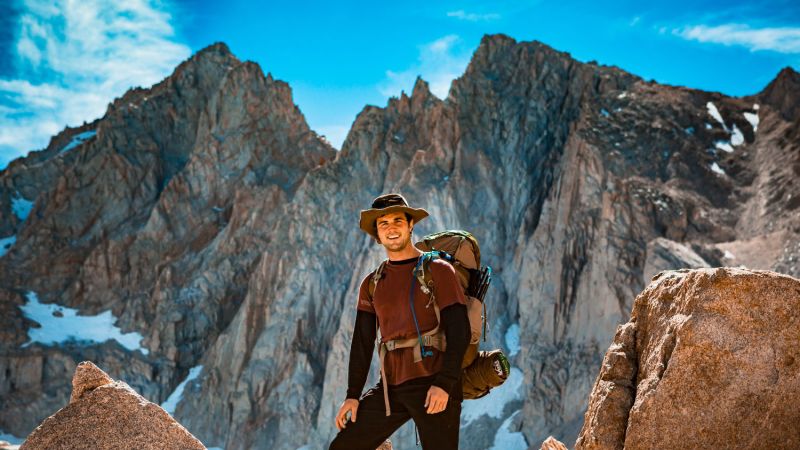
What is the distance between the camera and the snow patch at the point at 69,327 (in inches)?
3108

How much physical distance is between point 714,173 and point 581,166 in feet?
29.5

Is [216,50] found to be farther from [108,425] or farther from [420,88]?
[108,425]

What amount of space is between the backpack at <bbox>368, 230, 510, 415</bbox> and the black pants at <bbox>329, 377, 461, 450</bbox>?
0.11 metres

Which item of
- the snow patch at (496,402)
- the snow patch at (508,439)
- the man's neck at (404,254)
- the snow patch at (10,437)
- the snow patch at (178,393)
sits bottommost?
the snow patch at (508,439)

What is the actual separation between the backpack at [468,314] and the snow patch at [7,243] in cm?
10190

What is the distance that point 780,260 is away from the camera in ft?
126

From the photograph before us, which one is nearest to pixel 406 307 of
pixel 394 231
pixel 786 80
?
pixel 394 231

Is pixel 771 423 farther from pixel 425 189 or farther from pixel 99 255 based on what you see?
pixel 99 255

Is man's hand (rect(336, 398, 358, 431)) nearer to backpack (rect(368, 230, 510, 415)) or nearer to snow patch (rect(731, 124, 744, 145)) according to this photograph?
backpack (rect(368, 230, 510, 415))

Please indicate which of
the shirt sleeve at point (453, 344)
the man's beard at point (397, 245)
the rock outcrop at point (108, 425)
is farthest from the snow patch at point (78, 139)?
the shirt sleeve at point (453, 344)

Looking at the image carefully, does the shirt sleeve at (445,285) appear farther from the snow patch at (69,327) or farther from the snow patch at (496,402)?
the snow patch at (69,327)

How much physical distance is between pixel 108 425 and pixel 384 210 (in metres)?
2.43

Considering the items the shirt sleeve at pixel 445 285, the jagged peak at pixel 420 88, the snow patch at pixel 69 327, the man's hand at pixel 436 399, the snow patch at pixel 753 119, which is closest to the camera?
the man's hand at pixel 436 399

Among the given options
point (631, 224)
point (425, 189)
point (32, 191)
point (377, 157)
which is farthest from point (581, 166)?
point (32, 191)
